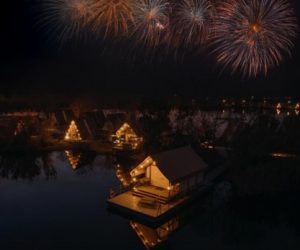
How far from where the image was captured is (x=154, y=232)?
1714cm

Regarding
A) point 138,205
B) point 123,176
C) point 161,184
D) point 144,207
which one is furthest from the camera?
point 123,176

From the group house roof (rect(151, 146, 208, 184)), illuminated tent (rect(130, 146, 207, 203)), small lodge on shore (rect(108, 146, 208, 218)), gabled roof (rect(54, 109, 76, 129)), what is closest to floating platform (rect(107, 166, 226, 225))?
small lodge on shore (rect(108, 146, 208, 218))

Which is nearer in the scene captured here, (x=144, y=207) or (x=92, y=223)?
(x=92, y=223)

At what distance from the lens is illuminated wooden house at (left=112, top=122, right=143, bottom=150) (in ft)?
110

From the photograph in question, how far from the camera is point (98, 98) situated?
65.9 meters

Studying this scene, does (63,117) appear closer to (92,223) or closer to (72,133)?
(72,133)

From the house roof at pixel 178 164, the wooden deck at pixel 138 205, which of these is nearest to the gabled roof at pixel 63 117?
the house roof at pixel 178 164

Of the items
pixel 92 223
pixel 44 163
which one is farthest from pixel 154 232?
pixel 44 163

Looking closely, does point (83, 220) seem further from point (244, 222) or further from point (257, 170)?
point (257, 170)

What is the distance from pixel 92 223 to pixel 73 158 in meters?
13.7

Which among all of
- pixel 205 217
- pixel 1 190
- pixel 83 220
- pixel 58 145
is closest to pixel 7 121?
pixel 58 145

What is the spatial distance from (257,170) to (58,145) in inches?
798

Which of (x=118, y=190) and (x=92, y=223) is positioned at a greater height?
(x=118, y=190)

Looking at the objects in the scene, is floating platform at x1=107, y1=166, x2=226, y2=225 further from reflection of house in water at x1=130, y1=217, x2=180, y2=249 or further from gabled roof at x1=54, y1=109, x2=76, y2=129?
gabled roof at x1=54, y1=109, x2=76, y2=129
